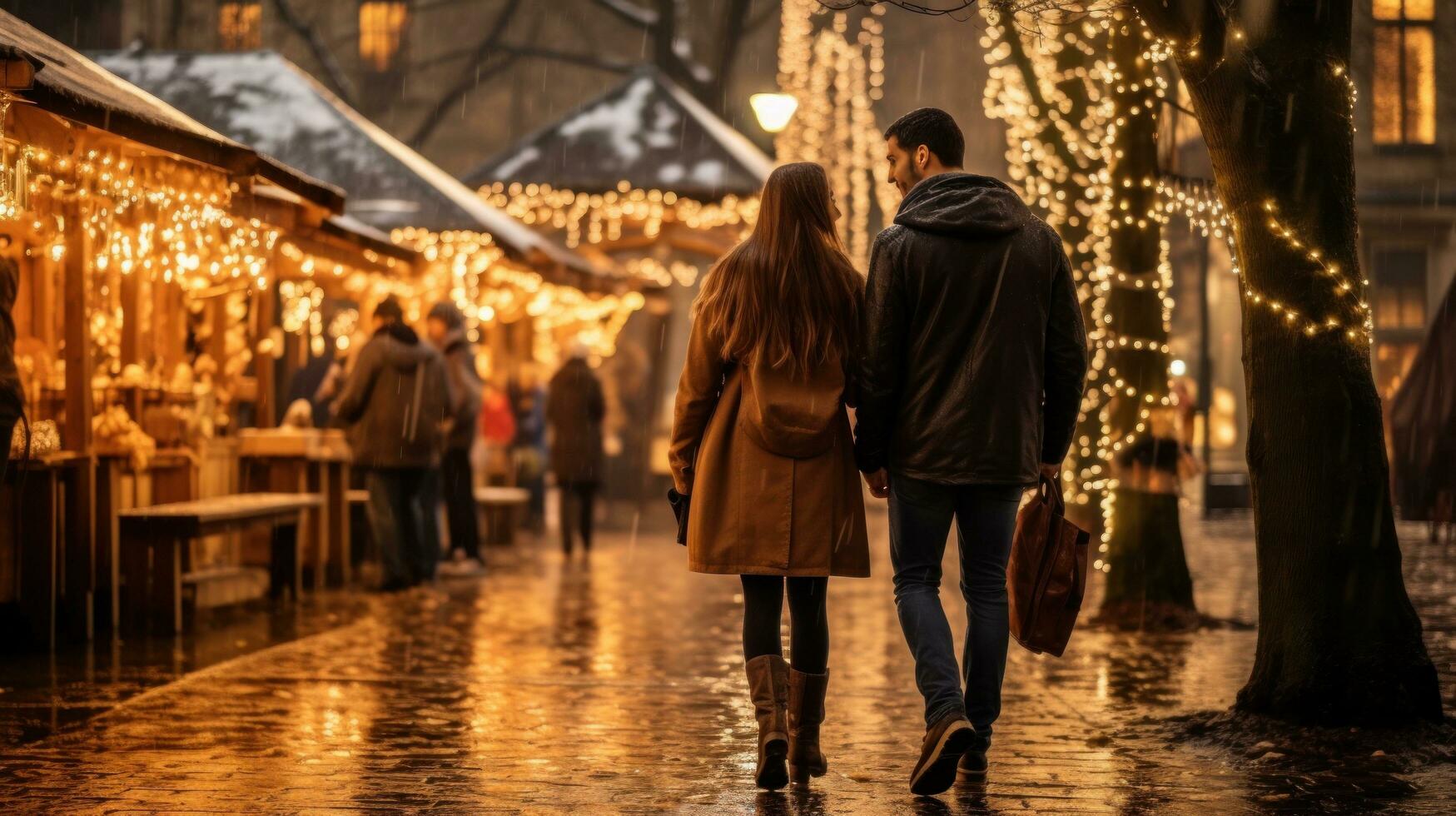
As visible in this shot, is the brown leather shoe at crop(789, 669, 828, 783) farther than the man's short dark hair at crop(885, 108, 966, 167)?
No

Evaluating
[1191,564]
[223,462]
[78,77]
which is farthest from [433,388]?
[1191,564]

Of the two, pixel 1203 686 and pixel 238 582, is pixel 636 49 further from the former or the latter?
pixel 1203 686

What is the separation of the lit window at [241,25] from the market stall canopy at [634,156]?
11739 mm

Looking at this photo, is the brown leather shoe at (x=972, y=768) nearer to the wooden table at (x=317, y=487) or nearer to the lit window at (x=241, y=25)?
the wooden table at (x=317, y=487)

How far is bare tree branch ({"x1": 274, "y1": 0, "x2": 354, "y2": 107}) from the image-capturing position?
34.3m

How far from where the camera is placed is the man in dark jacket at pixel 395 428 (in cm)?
1367

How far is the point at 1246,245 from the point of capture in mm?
7148

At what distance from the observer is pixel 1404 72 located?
102 ft

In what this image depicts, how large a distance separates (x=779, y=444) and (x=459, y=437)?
9.76m

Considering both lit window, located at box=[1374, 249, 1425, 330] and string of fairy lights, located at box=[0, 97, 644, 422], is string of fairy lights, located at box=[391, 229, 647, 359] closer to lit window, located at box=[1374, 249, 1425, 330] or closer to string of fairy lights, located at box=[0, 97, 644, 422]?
string of fairy lights, located at box=[0, 97, 644, 422]

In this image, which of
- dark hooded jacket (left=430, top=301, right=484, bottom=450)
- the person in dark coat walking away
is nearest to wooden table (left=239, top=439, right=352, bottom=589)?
dark hooded jacket (left=430, top=301, right=484, bottom=450)

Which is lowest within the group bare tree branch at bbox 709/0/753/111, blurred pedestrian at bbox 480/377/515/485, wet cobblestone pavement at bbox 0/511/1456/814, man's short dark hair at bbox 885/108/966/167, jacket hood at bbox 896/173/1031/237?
wet cobblestone pavement at bbox 0/511/1456/814

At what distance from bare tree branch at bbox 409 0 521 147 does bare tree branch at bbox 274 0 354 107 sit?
146cm

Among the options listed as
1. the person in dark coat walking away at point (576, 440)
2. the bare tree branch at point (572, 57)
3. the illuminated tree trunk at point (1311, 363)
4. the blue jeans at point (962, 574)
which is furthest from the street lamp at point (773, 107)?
the bare tree branch at point (572, 57)
